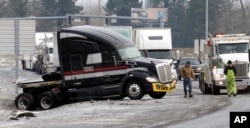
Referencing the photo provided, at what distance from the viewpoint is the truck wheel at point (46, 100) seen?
100 ft

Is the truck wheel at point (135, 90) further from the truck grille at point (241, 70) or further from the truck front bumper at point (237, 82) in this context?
the truck grille at point (241, 70)

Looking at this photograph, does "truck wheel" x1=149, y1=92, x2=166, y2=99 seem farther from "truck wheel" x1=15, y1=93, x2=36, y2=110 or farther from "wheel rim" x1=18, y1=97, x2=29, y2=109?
"wheel rim" x1=18, y1=97, x2=29, y2=109

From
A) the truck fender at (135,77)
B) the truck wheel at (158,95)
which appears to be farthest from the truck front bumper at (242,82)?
the truck fender at (135,77)

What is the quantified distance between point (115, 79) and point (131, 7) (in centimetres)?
11504

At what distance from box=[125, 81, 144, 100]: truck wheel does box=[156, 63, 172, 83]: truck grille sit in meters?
1.04

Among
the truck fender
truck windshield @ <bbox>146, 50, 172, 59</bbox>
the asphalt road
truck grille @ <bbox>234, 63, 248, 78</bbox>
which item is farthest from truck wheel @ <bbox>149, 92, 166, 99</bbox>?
truck windshield @ <bbox>146, 50, 172, 59</bbox>

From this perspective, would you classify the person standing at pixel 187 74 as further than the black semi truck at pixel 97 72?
Yes

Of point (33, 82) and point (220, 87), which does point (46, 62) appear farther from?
point (33, 82)

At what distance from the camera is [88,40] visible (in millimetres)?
30516

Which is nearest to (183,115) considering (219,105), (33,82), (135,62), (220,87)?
(219,105)

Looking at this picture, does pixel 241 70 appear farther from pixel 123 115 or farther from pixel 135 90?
pixel 123 115

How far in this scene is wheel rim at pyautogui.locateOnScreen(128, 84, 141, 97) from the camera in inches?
1187

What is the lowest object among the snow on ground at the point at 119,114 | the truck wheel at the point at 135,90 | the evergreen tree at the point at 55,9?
the snow on ground at the point at 119,114

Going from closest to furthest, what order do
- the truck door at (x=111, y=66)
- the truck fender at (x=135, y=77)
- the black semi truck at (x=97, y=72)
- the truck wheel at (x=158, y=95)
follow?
the truck fender at (x=135, y=77), the black semi truck at (x=97, y=72), the truck door at (x=111, y=66), the truck wheel at (x=158, y=95)
